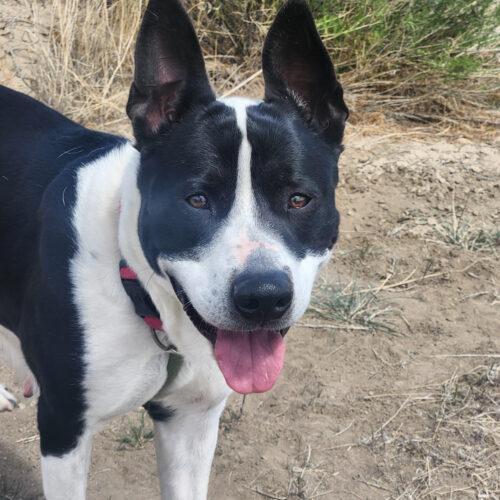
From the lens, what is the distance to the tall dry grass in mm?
5695

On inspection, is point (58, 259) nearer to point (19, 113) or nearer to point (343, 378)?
point (19, 113)

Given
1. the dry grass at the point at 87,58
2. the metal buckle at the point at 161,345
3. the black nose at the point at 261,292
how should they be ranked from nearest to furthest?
the black nose at the point at 261,292 → the metal buckle at the point at 161,345 → the dry grass at the point at 87,58

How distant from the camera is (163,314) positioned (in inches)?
99.0

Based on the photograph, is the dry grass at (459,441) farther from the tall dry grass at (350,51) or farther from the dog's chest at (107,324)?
the tall dry grass at (350,51)

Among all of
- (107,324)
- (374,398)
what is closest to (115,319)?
(107,324)

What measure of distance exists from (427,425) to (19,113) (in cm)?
197

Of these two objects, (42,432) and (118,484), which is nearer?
(42,432)

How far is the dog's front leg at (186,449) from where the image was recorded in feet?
9.48

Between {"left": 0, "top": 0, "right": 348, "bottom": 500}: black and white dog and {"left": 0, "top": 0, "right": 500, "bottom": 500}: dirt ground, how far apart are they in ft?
1.90

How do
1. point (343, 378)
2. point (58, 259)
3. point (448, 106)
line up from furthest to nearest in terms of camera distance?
point (448, 106) < point (343, 378) < point (58, 259)

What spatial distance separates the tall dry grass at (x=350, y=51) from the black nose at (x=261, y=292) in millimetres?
3611

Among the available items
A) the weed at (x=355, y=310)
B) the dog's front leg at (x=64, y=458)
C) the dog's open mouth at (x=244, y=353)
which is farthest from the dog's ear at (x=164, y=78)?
the weed at (x=355, y=310)

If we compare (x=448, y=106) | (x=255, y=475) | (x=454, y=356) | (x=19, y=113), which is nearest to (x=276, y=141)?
(x=19, y=113)

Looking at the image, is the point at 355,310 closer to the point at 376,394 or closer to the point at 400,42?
the point at 376,394
